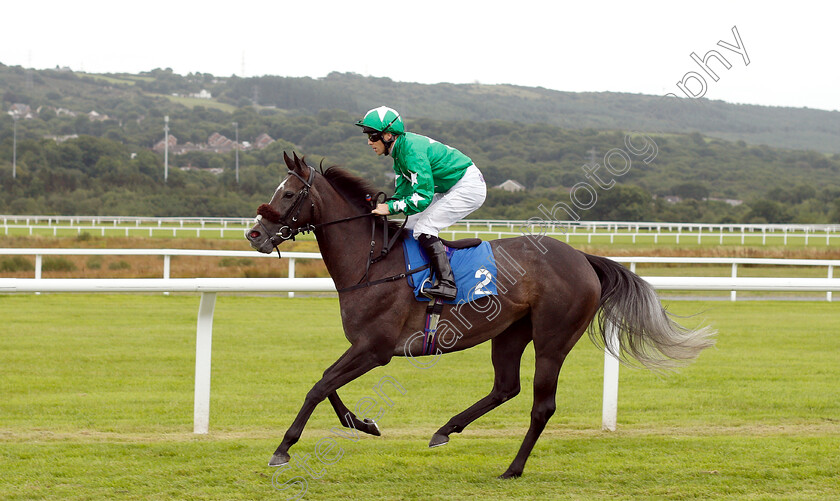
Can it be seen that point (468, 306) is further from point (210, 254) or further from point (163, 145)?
point (163, 145)

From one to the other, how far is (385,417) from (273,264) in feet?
38.0

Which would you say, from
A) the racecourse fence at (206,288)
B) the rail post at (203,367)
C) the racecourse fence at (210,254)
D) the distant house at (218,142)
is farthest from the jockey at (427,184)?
the distant house at (218,142)

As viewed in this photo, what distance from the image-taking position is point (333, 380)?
12.6 ft

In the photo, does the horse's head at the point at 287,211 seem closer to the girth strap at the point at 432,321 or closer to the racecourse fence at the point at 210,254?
the girth strap at the point at 432,321

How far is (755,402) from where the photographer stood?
18.7 ft

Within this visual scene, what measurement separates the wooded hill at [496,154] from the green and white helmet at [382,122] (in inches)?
60.2

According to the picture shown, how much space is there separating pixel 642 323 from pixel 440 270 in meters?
Result: 1.23

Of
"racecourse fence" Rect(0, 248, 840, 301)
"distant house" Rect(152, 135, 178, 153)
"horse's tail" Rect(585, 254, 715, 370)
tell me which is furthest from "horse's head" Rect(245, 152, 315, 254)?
"distant house" Rect(152, 135, 178, 153)

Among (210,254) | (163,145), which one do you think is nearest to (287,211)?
(210,254)

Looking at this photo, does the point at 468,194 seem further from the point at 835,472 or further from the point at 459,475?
the point at 835,472

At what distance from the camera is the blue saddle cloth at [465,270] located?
4121 millimetres

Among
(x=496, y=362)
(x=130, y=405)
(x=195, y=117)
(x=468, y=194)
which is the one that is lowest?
(x=130, y=405)

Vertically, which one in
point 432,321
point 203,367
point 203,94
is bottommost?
point 203,367

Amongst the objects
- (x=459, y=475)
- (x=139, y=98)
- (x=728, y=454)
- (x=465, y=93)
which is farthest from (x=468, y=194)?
(x=139, y=98)
